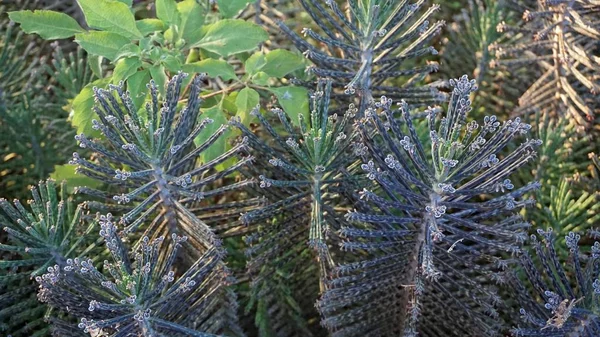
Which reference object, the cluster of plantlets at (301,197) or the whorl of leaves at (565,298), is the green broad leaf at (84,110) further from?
the whorl of leaves at (565,298)

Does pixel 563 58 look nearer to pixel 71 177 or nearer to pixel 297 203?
pixel 297 203

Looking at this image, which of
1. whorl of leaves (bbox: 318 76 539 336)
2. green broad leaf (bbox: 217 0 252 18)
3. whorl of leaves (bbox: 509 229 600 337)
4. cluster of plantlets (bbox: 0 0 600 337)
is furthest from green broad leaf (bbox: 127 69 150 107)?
whorl of leaves (bbox: 509 229 600 337)

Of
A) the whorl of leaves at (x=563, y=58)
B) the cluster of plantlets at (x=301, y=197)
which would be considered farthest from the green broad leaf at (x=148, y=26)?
the whorl of leaves at (x=563, y=58)

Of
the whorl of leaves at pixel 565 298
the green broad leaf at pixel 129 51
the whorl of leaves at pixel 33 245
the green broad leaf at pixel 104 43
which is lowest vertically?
the whorl of leaves at pixel 565 298

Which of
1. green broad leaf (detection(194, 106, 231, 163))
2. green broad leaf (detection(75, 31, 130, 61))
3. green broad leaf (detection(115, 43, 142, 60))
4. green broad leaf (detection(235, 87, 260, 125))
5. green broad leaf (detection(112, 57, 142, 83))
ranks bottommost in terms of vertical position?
green broad leaf (detection(194, 106, 231, 163))

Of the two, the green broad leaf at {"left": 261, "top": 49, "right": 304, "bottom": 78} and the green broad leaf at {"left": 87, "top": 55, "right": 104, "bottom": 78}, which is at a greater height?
the green broad leaf at {"left": 87, "top": 55, "right": 104, "bottom": 78}

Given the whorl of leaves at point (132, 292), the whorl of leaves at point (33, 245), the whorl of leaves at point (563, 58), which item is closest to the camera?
the whorl of leaves at point (132, 292)

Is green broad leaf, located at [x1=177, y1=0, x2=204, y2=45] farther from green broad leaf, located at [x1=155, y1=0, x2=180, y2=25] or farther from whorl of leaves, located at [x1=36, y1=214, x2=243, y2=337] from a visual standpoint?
whorl of leaves, located at [x1=36, y1=214, x2=243, y2=337]

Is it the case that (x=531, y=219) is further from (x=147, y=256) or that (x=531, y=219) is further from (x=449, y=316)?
(x=147, y=256)

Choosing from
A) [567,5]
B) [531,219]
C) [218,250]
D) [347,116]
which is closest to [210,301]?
[218,250]
